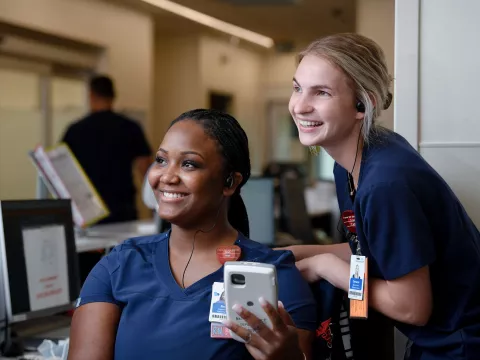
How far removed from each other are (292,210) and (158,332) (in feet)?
11.9

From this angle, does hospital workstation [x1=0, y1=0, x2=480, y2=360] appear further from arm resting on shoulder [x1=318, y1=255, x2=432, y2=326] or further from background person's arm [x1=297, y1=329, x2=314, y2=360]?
arm resting on shoulder [x1=318, y1=255, x2=432, y2=326]

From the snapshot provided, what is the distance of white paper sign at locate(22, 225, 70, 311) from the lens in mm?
2064

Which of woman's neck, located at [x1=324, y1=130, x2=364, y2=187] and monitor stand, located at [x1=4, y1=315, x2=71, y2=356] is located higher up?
woman's neck, located at [x1=324, y1=130, x2=364, y2=187]

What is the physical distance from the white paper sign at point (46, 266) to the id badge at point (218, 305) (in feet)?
2.67

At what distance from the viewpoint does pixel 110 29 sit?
7512mm

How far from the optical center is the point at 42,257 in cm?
212

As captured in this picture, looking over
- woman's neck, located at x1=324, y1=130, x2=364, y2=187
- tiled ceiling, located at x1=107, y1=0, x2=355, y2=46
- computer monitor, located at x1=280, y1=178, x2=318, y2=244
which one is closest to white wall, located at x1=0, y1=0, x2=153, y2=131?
tiled ceiling, located at x1=107, y1=0, x2=355, y2=46

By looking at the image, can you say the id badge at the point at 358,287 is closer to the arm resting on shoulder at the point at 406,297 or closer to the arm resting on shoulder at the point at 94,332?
the arm resting on shoulder at the point at 406,297

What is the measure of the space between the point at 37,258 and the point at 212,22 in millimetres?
6973

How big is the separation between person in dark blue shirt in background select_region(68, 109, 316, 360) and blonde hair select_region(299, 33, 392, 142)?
303mm

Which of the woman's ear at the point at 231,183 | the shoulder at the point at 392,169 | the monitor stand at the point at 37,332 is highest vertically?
the shoulder at the point at 392,169

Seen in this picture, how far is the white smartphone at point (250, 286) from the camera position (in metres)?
1.29

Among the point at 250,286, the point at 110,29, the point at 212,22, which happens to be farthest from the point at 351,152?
the point at 212,22

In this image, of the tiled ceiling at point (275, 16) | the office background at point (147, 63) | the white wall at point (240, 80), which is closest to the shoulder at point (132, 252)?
the office background at point (147, 63)
